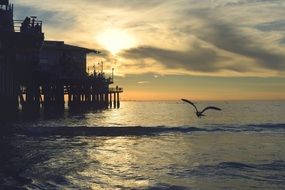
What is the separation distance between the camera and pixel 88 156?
2683cm

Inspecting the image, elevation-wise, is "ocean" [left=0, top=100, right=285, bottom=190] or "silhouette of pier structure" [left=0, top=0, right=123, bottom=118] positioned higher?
"silhouette of pier structure" [left=0, top=0, right=123, bottom=118]

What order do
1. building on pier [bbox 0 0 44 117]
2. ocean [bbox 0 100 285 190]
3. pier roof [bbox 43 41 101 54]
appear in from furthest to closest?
1. pier roof [bbox 43 41 101 54]
2. building on pier [bbox 0 0 44 117]
3. ocean [bbox 0 100 285 190]

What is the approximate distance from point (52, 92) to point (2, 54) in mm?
24866

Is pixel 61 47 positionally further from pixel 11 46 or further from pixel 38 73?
pixel 11 46

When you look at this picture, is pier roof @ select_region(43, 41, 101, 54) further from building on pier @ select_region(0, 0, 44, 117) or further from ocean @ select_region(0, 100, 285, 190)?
ocean @ select_region(0, 100, 285, 190)

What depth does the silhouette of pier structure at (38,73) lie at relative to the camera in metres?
47.9

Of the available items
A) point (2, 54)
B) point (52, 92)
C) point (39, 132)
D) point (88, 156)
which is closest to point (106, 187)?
point (88, 156)

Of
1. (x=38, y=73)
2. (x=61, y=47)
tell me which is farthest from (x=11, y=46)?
(x=61, y=47)

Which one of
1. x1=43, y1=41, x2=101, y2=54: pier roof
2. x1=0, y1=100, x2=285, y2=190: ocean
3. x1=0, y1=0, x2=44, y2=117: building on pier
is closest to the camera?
x1=0, y1=100, x2=285, y2=190: ocean

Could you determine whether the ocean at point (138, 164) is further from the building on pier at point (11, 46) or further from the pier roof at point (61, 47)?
the pier roof at point (61, 47)

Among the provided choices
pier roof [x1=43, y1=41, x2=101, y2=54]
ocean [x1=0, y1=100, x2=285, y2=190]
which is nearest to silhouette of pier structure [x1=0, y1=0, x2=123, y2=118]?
pier roof [x1=43, y1=41, x2=101, y2=54]

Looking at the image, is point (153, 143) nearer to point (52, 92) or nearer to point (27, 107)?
point (27, 107)

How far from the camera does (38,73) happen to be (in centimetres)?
6016

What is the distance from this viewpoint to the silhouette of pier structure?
47.9 metres
